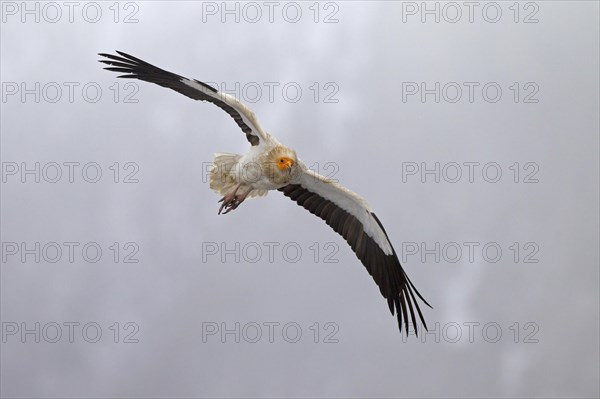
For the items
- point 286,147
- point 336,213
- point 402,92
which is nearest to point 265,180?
point 286,147

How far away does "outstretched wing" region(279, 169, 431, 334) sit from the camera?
13.2m

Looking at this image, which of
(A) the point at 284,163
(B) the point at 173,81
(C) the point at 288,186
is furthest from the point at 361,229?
(B) the point at 173,81

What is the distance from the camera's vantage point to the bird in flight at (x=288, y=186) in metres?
12.0

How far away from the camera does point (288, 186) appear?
13.7m

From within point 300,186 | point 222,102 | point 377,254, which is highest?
point 222,102

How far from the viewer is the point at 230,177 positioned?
13031 mm

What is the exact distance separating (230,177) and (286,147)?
1.05 meters

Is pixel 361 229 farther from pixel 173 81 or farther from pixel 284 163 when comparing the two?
pixel 173 81

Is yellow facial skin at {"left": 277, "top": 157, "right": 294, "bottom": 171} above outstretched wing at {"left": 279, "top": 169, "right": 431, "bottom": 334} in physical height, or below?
above

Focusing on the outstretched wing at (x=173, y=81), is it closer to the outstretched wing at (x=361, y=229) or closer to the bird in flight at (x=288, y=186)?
the bird in flight at (x=288, y=186)

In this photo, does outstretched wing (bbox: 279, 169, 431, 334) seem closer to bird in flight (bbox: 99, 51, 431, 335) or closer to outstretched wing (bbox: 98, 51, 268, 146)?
bird in flight (bbox: 99, 51, 431, 335)

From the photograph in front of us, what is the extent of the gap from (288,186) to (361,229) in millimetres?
1183

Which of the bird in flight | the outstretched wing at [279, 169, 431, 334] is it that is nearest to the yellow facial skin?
the bird in flight

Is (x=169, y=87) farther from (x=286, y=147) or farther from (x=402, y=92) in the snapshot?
(x=402, y=92)
